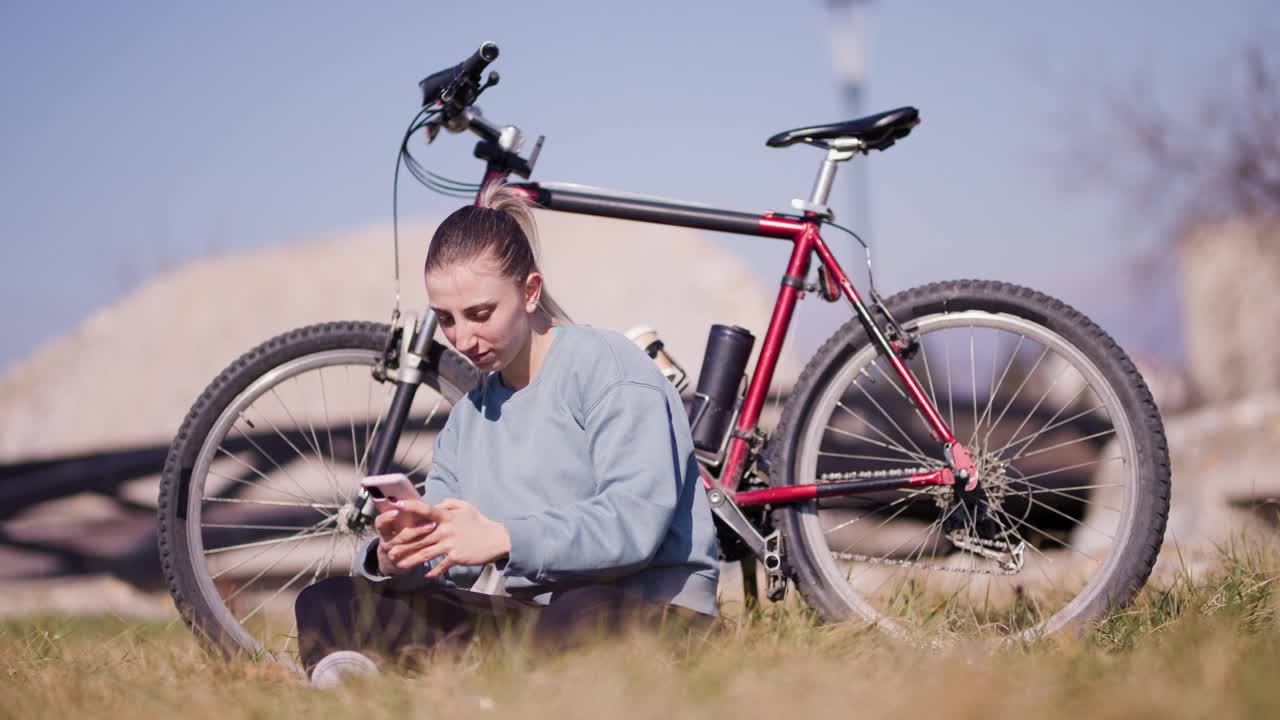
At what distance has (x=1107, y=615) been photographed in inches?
103

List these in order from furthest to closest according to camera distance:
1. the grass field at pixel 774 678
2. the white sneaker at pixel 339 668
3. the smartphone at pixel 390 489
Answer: the white sneaker at pixel 339 668 → the smartphone at pixel 390 489 → the grass field at pixel 774 678

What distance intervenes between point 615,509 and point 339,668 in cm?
65

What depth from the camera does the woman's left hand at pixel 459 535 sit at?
82.4 inches

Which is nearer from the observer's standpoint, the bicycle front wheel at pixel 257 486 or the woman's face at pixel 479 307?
the woman's face at pixel 479 307

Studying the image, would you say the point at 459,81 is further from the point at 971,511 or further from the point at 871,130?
the point at 971,511

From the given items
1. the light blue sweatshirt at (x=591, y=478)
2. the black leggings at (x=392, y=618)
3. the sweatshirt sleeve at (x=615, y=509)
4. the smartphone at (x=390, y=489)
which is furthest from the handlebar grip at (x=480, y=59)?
the black leggings at (x=392, y=618)

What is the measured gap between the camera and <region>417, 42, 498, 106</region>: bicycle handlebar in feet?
9.20

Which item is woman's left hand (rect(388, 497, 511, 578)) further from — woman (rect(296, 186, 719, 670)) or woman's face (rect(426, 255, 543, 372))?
woman's face (rect(426, 255, 543, 372))

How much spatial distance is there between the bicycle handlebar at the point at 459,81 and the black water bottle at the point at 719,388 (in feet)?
2.95

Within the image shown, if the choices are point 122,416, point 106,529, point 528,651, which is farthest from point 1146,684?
point 122,416

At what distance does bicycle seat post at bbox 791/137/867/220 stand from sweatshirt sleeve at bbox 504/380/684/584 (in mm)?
869

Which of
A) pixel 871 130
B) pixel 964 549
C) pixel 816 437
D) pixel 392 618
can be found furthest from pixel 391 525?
pixel 871 130

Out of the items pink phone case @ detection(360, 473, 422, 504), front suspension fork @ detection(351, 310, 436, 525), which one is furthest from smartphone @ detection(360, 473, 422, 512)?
front suspension fork @ detection(351, 310, 436, 525)

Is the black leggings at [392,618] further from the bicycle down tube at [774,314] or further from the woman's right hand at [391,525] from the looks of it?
the bicycle down tube at [774,314]
